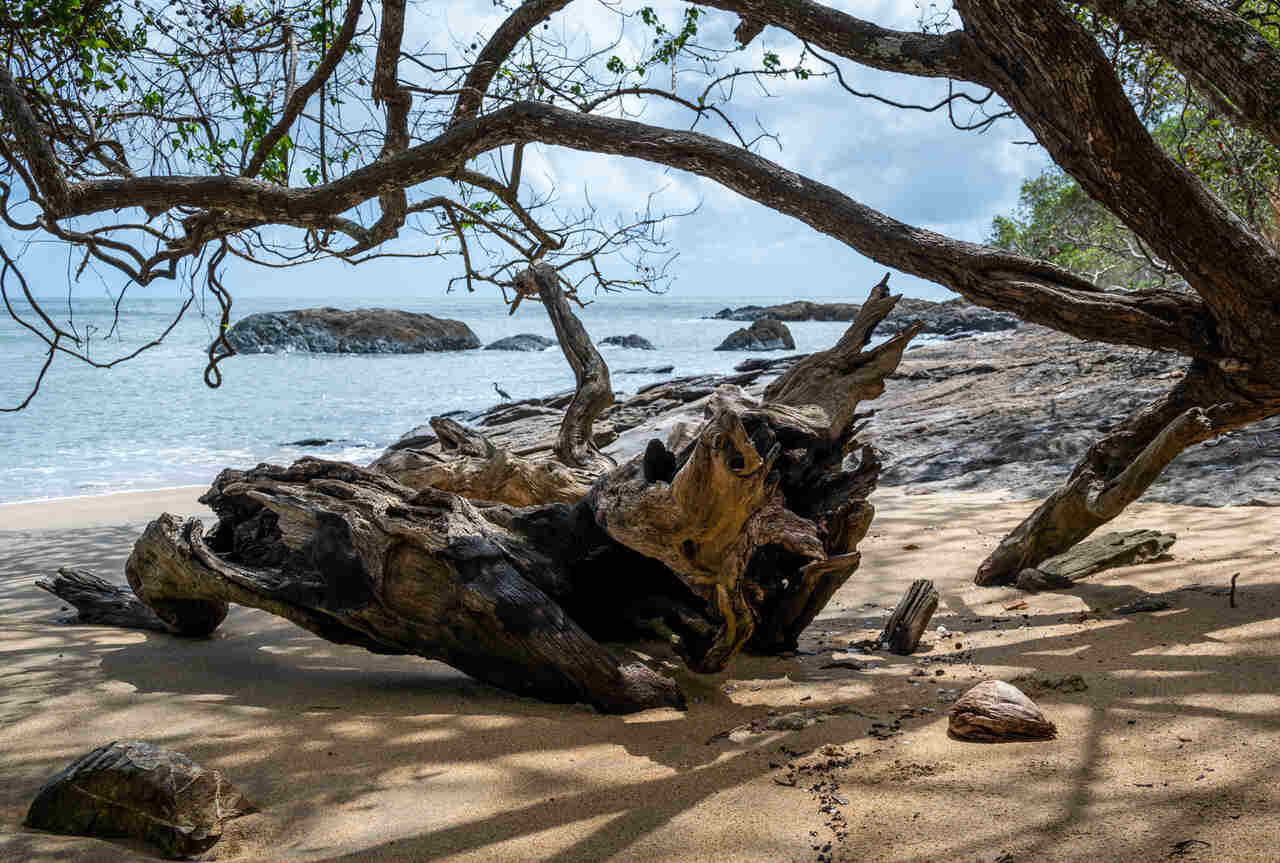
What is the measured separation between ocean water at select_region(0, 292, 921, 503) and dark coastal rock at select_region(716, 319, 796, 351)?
120 centimetres

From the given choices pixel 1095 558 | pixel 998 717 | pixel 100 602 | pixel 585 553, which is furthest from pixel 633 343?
pixel 998 717

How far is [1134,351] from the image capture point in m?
10.1

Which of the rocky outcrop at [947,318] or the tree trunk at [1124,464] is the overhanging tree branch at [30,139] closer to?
the tree trunk at [1124,464]

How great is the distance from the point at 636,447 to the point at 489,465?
531cm

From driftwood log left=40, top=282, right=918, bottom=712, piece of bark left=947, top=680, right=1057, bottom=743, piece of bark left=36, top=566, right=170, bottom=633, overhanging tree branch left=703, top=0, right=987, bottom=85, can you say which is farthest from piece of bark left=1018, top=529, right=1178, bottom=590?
piece of bark left=36, top=566, right=170, bottom=633

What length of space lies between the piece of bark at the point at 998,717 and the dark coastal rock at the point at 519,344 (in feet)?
113

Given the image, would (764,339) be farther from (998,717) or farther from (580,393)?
(998,717)

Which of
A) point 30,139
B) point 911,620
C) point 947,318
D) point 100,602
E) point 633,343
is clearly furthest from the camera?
point 633,343

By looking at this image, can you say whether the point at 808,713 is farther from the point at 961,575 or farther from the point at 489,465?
the point at 489,465

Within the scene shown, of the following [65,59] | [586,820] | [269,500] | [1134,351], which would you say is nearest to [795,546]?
[586,820]

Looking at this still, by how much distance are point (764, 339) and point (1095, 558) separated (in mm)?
27543

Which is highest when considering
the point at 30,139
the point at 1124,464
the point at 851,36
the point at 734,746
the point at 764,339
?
the point at 764,339

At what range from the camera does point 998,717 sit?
8.34 ft

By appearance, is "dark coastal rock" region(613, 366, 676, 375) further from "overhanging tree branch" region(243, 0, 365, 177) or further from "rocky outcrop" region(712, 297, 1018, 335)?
"overhanging tree branch" region(243, 0, 365, 177)
